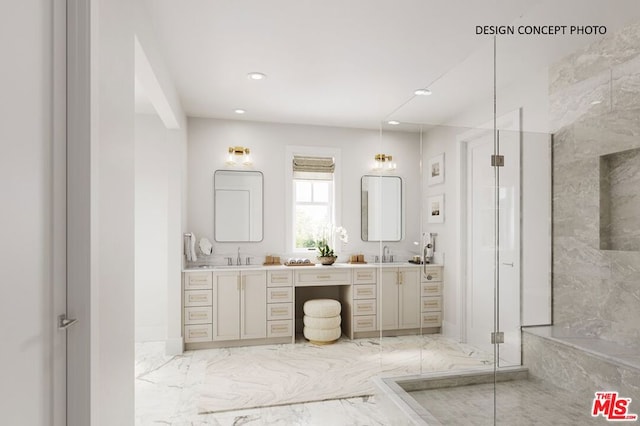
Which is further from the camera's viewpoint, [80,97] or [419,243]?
[419,243]

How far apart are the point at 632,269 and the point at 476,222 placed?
922 millimetres

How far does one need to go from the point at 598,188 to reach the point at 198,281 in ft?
11.8

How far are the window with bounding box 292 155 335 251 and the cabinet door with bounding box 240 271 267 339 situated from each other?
2.67 feet

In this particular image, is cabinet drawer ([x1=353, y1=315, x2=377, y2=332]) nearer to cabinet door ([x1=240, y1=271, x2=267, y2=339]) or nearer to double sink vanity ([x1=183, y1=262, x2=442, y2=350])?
double sink vanity ([x1=183, y1=262, x2=442, y2=350])

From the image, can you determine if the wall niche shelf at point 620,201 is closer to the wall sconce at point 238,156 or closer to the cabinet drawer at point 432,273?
the cabinet drawer at point 432,273

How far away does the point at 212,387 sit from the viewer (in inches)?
119

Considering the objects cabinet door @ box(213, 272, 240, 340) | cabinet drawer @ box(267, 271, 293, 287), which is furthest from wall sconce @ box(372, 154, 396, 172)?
cabinet door @ box(213, 272, 240, 340)

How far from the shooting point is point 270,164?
4.79 m

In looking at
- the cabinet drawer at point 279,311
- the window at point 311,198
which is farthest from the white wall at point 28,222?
the window at point 311,198

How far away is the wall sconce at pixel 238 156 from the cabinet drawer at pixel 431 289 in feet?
9.34

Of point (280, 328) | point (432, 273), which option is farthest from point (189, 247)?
point (432, 273)

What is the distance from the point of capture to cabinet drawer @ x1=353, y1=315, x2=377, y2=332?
14.2ft

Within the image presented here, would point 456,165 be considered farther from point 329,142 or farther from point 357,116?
point 329,142

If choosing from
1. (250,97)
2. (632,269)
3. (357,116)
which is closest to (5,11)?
(632,269)
